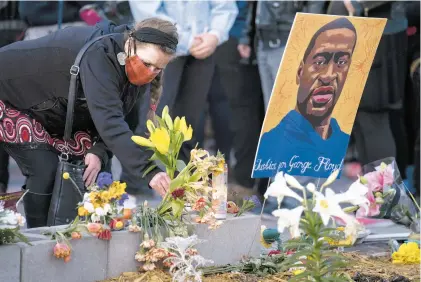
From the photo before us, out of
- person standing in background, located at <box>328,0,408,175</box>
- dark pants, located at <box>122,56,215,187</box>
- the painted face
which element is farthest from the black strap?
person standing in background, located at <box>328,0,408,175</box>

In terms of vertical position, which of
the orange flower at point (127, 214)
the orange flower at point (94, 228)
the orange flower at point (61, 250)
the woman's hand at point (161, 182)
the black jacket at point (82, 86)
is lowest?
the orange flower at point (61, 250)

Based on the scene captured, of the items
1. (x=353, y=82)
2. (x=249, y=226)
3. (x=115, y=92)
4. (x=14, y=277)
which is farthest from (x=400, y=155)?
(x=14, y=277)

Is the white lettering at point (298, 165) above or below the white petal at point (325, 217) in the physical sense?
above

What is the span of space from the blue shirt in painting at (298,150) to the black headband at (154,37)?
0.77m

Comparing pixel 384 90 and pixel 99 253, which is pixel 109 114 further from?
pixel 384 90

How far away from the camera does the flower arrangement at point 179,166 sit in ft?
15.4

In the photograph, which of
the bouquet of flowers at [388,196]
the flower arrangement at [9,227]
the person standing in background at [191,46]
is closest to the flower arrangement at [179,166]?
the flower arrangement at [9,227]

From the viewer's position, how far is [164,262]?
4.68 metres

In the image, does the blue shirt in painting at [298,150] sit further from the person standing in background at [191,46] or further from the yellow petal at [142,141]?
the person standing in background at [191,46]

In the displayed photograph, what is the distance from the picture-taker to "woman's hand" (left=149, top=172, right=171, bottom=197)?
4844 millimetres

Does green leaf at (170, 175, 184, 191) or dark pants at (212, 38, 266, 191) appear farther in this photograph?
dark pants at (212, 38, 266, 191)

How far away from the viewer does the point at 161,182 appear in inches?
191

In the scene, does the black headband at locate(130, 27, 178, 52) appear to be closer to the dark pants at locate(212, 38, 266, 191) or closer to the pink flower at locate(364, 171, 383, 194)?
the pink flower at locate(364, 171, 383, 194)

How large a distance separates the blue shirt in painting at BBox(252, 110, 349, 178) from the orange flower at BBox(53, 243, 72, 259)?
1.36 meters
